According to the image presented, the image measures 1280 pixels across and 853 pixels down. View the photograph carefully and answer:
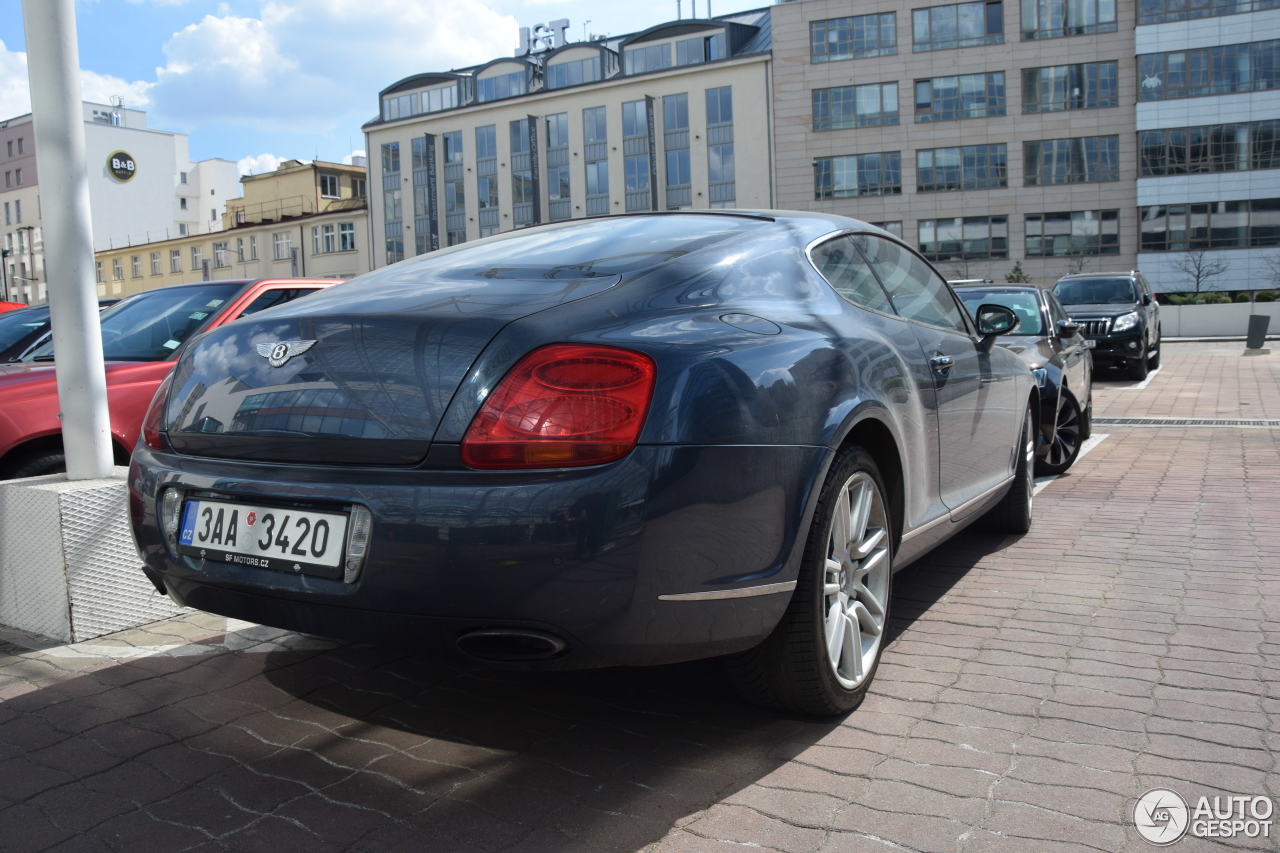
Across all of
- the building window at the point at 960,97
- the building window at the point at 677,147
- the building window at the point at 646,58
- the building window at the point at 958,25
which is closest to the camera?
the building window at the point at 958,25

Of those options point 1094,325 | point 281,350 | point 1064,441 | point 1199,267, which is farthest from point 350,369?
point 1199,267

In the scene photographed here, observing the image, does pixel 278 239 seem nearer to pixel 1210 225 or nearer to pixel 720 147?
pixel 720 147

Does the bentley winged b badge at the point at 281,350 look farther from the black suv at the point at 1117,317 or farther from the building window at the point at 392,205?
the building window at the point at 392,205

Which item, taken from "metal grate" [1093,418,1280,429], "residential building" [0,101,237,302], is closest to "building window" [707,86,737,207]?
"residential building" [0,101,237,302]

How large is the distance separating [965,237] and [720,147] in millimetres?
12945

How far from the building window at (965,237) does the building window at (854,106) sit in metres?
5.52

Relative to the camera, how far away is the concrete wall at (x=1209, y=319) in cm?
3778

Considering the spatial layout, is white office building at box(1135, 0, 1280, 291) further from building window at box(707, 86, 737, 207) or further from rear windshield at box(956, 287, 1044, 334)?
rear windshield at box(956, 287, 1044, 334)

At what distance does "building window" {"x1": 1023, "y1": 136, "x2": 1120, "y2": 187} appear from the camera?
5031 centimetres

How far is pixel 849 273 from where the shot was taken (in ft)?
12.1

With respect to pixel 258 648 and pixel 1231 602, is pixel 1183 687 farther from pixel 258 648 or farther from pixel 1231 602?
pixel 258 648

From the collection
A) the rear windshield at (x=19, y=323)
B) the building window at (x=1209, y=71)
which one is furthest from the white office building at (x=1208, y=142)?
the rear windshield at (x=19, y=323)

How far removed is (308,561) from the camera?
8.61 feet

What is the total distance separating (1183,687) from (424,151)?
214 ft
